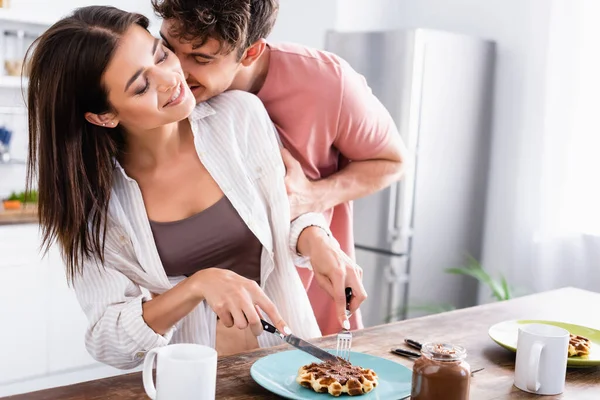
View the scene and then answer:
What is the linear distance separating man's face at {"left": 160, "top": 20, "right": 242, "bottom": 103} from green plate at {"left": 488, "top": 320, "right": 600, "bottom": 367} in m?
0.80

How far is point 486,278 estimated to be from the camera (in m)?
3.52

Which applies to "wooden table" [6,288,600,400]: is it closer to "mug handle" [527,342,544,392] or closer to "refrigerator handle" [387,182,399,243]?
"mug handle" [527,342,544,392]

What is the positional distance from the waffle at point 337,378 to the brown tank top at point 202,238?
1.51 feet

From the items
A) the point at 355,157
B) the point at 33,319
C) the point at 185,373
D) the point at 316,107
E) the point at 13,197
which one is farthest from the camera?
the point at 13,197

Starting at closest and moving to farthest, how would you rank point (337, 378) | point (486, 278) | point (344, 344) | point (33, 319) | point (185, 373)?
point (185, 373) → point (337, 378) → point (344, 344) → point (33, 319) → point (486, 278)

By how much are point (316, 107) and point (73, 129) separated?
58 cm

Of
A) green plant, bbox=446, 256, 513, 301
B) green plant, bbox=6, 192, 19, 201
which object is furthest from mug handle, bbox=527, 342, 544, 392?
green plant, bbox=6, 192, 19, 201

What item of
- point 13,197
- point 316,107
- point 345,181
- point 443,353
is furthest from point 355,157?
point 13,197

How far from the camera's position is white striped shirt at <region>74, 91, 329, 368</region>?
5.16 feet

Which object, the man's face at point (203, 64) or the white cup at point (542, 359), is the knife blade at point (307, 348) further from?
the man's face at point (203, 64)

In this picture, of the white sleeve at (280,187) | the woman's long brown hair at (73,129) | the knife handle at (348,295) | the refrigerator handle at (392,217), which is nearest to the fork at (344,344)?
the knife handle at (348,295)

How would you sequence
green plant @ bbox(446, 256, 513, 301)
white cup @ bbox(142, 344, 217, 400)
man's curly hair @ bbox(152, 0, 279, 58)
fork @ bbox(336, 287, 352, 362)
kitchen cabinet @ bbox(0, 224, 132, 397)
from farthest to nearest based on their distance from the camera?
green plant @ bbox(446, 256, 513, 301), kitchen cabinet @ bbox(0, 224, 132, 397), man's curly hair @ bbox(152, 0, 279, 58), fork @ bbox(336, 287, 352, 362), white cup @ bbox(142, 344, 217, 400)

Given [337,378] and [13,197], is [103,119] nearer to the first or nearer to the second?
[337,378]

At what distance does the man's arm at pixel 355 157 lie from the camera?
1.78 m
